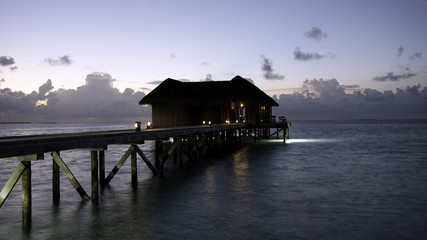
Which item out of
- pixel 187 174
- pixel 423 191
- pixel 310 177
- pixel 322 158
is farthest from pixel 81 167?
pixel 423 191

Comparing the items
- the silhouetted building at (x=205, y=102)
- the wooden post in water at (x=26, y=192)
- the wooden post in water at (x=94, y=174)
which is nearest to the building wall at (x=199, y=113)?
the silhouetted building at (x=205, y=102)

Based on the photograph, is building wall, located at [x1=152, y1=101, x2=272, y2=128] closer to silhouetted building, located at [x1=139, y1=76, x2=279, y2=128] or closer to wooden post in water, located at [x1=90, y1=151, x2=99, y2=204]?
silhouetted building, located at [x1=139, y1=76, x2=279, y2=128]

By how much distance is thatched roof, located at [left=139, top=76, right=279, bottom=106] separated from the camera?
1534 inches

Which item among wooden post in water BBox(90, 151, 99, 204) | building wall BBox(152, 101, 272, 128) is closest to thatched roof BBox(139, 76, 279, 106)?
building wall BBox(152, 101, 272, 128)

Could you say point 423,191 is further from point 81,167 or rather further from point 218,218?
point 81,167

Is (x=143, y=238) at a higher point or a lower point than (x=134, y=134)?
lower

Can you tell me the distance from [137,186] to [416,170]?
15173 mm

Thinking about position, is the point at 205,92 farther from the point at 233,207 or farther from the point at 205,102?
the point at 233,207

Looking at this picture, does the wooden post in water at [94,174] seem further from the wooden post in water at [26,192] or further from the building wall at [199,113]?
the building wall at [199,113]

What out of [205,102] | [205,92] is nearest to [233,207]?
[205,102]

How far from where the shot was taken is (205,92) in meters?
42.5

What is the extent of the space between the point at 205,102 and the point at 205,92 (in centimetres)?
156

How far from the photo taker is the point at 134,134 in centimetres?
1388

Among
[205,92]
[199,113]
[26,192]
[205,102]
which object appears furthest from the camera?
[205,92]
